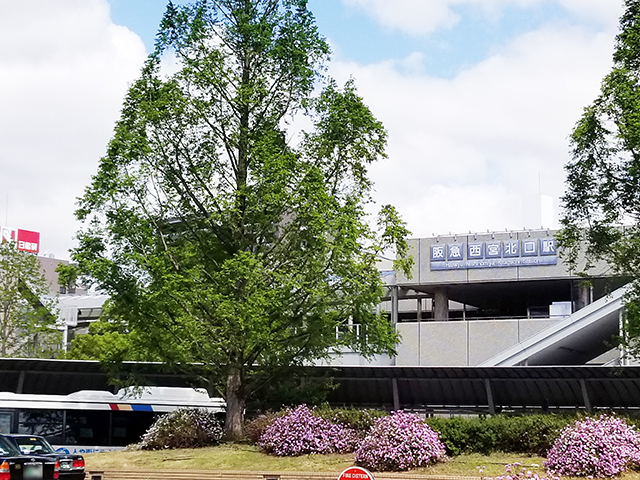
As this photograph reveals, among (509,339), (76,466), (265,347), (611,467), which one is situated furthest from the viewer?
(509,339)

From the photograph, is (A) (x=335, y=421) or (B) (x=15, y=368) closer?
(A) (x=335, y=421)

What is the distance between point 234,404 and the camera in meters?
24.7

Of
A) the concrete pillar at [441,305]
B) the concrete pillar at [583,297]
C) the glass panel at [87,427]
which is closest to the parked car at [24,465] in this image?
the glass panel at [87,427]

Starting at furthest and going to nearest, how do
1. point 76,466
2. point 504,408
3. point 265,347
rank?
point 504,408 < point 265,347 < point 76,466

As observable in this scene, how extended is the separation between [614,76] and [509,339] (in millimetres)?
18031

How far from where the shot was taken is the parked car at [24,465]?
1797 cm

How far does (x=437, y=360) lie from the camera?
39.6 metres

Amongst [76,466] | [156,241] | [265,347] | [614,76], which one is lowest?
[76,466]

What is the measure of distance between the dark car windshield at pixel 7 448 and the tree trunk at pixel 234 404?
6646 mm

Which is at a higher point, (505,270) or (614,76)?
(614,76)

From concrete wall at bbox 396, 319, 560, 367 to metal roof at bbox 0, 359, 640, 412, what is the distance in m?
7.48

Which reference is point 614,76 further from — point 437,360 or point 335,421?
point 437,360

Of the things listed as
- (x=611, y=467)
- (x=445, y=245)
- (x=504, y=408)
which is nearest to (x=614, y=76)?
(x=611, y=467)

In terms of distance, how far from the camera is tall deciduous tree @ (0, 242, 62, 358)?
41500 millimetres
